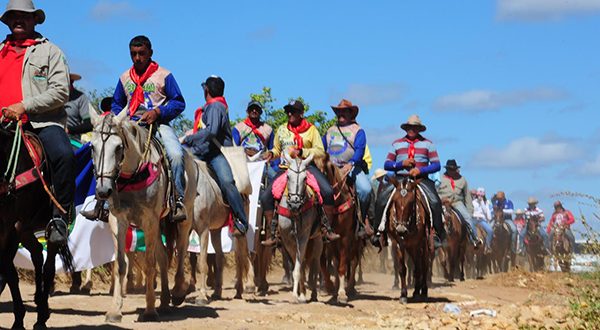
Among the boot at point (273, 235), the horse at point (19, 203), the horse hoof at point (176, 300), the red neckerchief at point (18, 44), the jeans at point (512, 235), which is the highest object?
the jeans at point (512, 235)

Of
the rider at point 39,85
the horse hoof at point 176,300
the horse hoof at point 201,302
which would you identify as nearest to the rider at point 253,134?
the horse hoof at point 201,302

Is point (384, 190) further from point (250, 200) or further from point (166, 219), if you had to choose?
point (166, 219)

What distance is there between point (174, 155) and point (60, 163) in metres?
2.98

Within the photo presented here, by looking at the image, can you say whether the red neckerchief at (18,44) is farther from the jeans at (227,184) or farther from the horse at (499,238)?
the horse at (499,238)

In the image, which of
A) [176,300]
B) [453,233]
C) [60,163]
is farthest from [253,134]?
[60,163]

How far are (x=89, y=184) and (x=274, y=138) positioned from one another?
6680 millimetres

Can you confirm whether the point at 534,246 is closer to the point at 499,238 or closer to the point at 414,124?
the point at 499,238

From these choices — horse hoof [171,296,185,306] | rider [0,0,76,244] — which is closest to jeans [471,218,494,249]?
horse hoof [171,296,185,306]

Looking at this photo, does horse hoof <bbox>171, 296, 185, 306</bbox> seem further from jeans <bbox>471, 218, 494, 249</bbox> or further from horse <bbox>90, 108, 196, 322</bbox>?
jeans <bbox>471, 218, 494, 249</bbox>

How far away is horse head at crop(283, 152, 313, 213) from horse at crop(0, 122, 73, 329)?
20.5 feet

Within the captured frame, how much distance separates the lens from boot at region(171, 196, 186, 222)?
13.8 metres

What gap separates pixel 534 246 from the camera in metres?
41.5

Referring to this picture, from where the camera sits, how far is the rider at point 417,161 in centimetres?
2038

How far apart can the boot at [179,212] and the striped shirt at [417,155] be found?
23.6ft
